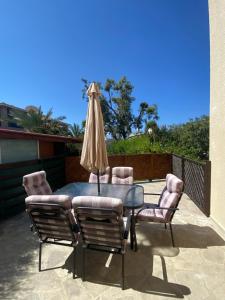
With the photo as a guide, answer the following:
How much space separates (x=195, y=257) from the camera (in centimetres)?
299

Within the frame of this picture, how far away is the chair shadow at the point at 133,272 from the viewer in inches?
92.5

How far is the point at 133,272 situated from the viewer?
2695 millimetres

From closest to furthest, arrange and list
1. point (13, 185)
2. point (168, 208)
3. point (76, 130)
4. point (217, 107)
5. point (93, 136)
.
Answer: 1. point (168, 208)
2. point (93, 136)
3. point (217, 107)
4. point (13, 185)
5. point (76, 130)

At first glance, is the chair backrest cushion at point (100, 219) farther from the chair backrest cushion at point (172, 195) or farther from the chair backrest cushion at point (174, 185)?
the chair backrest cushion at point (174, 185)

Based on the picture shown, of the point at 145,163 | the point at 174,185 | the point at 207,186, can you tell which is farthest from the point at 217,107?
the point at 145,163

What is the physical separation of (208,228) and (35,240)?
353 cm

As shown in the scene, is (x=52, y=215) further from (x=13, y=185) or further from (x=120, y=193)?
(x=13, y=185)

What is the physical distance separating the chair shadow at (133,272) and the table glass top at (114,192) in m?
0.84

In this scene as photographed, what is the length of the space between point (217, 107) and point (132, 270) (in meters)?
3.46

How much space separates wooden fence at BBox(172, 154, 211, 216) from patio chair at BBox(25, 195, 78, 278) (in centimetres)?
332

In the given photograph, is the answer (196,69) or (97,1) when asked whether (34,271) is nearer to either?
(97,1)

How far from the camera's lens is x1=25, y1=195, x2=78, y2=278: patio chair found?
98.2 inches

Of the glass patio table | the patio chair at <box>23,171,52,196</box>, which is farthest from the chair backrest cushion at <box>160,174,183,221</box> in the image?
the patio chair at <box>23,171,52,196</box>

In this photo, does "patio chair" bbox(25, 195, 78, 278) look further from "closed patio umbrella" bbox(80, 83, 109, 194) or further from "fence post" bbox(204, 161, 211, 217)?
"fence post" bbox(204, 161, 211, 217)
